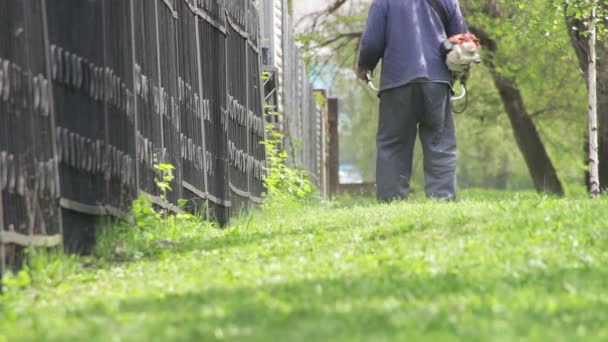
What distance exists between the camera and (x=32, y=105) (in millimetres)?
5398

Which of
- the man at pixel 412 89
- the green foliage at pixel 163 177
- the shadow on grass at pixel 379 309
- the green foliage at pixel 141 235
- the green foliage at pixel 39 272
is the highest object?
the man at pixel 412 89

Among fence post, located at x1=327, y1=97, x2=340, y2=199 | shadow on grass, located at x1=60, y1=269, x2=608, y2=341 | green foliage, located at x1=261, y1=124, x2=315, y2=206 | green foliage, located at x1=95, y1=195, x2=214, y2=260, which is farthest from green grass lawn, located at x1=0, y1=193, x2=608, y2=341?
fence post, located at x1=327, y1=97, x2=340, y2=199

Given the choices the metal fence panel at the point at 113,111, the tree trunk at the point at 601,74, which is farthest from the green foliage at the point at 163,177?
the tree trunk at the point at 601,74

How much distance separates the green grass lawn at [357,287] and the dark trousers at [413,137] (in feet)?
10.9

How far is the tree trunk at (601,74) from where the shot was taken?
15683mm

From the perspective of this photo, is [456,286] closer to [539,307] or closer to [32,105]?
[539,307]

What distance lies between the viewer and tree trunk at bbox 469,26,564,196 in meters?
23.4

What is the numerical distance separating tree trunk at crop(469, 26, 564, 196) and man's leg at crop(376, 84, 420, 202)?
13037mm

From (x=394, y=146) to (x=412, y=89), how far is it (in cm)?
58

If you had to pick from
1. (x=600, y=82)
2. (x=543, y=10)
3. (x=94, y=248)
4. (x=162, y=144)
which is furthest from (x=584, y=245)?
(x=543, y=10)

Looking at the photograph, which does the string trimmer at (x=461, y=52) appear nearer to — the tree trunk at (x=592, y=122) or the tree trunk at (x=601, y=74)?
the tree trunk at (x=592, y=122)

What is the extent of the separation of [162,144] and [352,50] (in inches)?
738

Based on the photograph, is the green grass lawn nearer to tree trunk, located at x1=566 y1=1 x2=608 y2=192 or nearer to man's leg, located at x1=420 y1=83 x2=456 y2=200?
man's leg, located at x1=420 y1=83 x2=456 y2=200

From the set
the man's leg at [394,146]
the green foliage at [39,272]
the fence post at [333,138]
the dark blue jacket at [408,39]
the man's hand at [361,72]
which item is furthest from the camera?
the fence post at [333,138]
